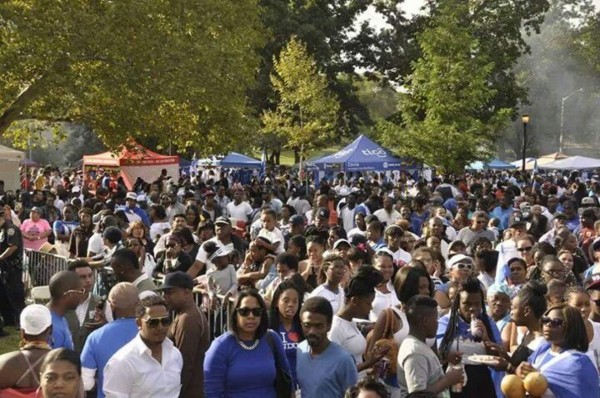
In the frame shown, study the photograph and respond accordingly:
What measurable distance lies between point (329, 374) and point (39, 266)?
9667 mm

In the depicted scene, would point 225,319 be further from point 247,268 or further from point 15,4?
point 15,4

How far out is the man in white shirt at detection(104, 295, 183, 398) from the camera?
5.86 meters

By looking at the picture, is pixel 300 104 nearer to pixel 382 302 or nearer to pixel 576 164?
pixel 576 164

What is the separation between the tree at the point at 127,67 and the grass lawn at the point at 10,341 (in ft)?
30.3

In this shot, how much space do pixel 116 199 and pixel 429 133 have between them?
1554 cm

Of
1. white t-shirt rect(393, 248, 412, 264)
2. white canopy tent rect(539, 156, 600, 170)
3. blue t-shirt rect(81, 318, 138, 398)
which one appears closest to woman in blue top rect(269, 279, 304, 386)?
blue t-shirt rect(81, 318, 138, 398)

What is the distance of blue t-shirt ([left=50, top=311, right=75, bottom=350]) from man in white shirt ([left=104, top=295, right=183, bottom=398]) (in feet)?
2.74

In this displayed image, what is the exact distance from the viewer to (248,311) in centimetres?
614

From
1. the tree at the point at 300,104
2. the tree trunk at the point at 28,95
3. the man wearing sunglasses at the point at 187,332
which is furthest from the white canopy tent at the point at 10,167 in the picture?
the man wearing sunglasses at the point at 187,332

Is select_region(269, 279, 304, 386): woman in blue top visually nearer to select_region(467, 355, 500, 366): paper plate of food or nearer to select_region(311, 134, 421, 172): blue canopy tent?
select_region(467, 355, 500, 366): paper plate of food

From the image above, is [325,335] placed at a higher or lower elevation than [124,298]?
lower

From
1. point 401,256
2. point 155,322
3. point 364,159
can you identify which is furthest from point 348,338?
point 364,159

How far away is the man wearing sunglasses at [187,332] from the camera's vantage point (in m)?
6.88

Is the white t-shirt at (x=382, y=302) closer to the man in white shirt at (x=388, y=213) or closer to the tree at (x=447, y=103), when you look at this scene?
the man in white shirt at (x=388, y=213)
